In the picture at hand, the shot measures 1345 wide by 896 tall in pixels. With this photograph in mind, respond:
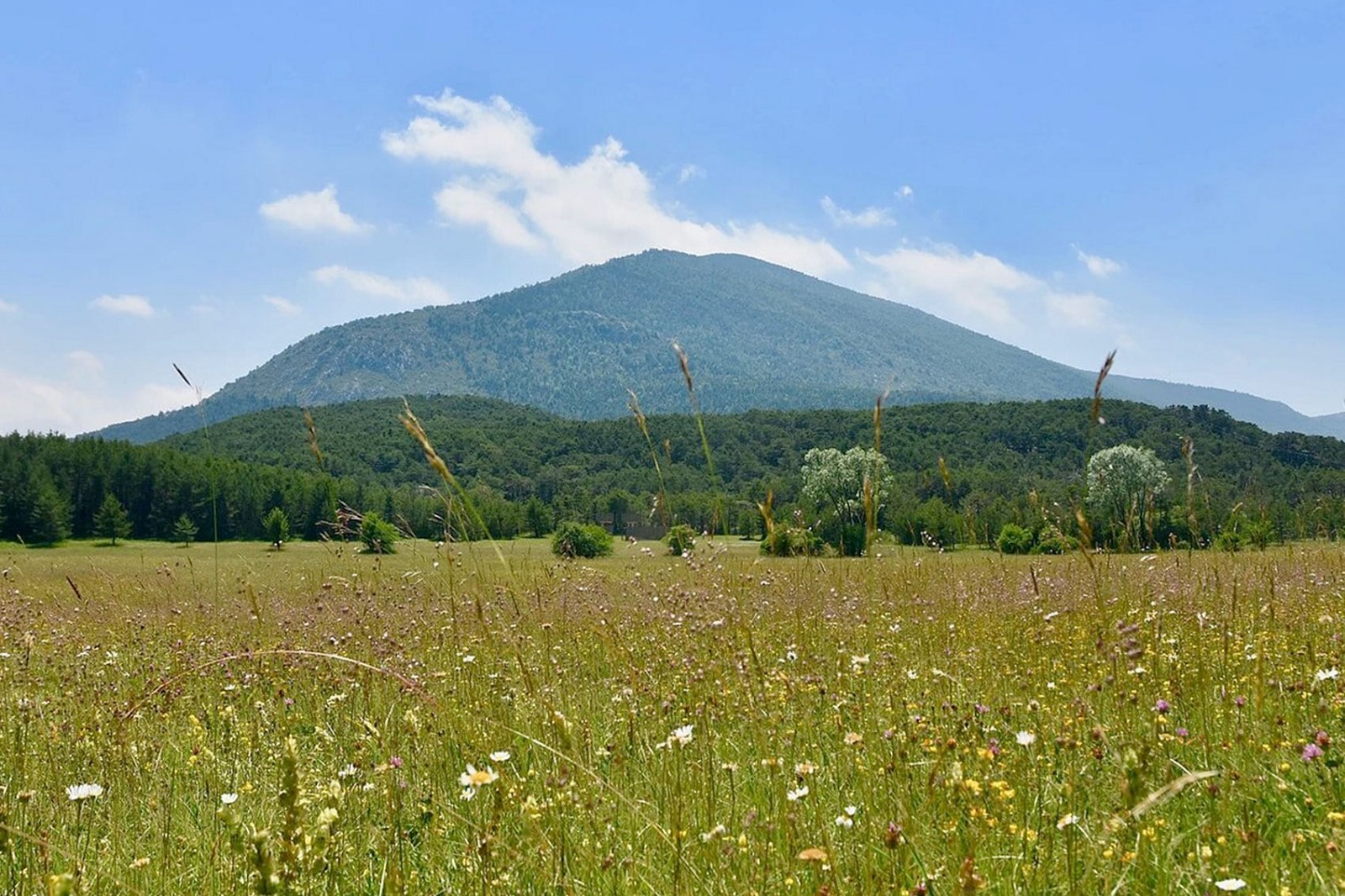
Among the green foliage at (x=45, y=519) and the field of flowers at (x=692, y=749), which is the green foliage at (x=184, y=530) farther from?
the green foliage at (x=45, y=519)

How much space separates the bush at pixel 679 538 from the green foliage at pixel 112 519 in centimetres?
8061

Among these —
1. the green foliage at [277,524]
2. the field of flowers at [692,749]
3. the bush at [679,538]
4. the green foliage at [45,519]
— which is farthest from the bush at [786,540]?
the green foliage at [45,519]

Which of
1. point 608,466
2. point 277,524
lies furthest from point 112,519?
point 608,466

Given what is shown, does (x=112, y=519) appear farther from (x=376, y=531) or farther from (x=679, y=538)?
(x=679, y=538)

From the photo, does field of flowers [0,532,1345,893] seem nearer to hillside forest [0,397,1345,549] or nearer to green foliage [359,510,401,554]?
green foliage [359,510,401,554]

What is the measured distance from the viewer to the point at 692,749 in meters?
3.78

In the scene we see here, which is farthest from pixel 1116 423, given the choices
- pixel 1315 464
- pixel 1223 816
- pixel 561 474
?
pixel 1223 816

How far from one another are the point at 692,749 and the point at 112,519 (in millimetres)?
85207

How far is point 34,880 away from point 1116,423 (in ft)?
410

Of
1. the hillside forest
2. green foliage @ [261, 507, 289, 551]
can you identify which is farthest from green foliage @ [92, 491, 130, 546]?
green foliage @ [261, 507, 289, 551]

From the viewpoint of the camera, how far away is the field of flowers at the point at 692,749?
2.44m

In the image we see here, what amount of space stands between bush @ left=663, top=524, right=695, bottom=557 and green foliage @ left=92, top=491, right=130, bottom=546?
80.6 m

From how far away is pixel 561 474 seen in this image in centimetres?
13388

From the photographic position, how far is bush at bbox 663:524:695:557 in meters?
4.28
